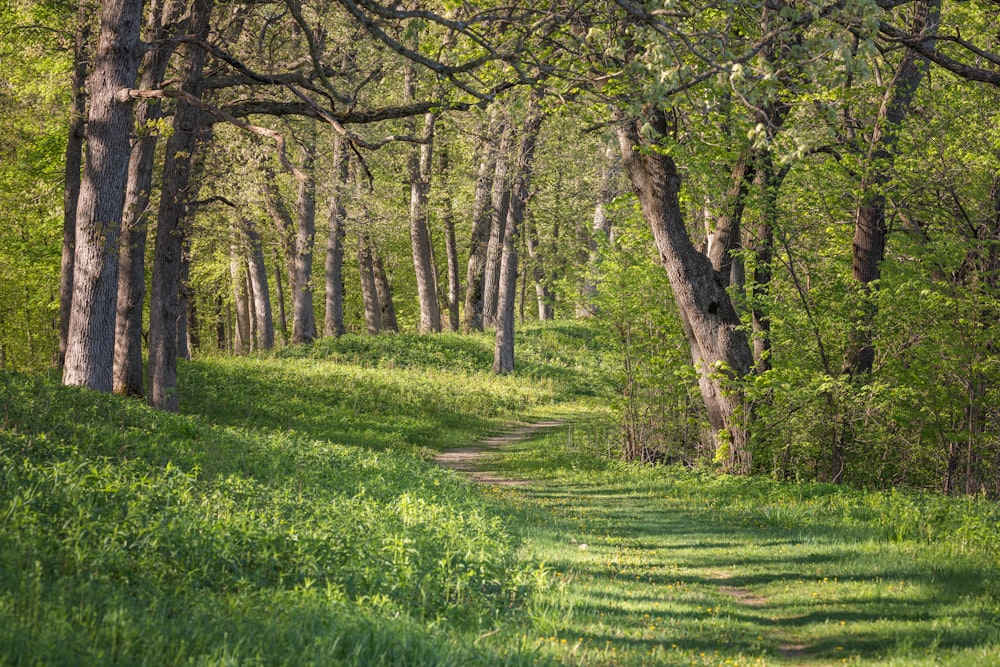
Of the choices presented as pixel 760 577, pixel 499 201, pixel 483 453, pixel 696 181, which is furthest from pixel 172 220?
pixel 499 201

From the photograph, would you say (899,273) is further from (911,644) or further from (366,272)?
(366,272)

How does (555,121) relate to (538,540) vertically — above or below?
above

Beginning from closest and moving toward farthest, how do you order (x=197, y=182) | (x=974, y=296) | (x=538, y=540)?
(x=538, y=540)
(x=974, y=296)
(x=197, y=182)

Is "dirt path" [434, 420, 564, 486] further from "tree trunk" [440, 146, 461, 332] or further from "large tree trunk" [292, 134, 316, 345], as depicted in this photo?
"tree trunk" [440, 146, 461, 332]

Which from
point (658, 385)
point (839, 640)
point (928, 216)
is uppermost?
point (928, 216)

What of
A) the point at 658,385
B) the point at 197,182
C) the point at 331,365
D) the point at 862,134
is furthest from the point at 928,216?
the point at 331,365

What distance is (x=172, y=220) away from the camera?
15719mm

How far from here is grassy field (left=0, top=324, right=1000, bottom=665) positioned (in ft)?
16.7

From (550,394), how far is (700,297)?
48.4ft

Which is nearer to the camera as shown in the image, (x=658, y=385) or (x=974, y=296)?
(x=974, y=296)

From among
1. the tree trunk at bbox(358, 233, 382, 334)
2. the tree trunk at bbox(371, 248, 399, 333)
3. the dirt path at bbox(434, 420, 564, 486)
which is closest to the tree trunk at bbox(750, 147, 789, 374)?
the dirt path at bbox(434, 420, 564, 486)

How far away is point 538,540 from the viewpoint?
9.63 meters

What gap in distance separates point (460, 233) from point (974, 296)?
3394cm

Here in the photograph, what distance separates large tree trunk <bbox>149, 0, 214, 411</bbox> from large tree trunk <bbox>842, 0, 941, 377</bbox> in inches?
446
